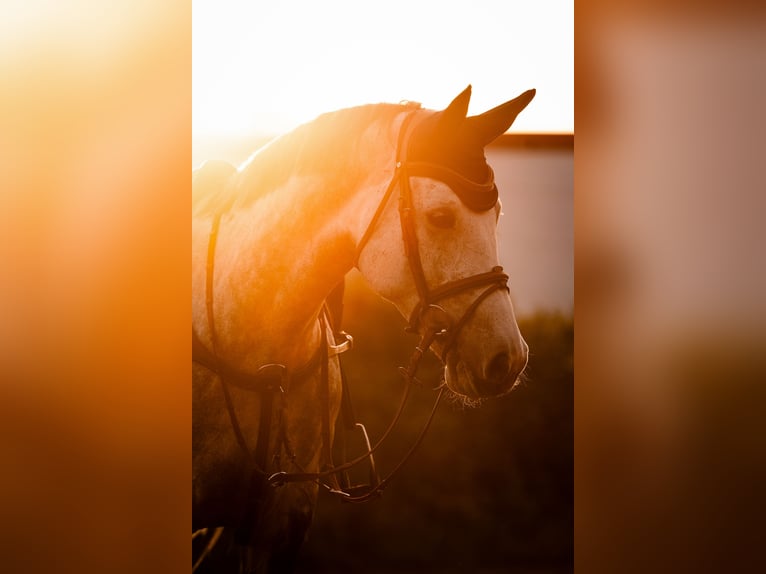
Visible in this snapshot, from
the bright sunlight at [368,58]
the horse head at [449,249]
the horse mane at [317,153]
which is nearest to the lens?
the horse head at [449,249]

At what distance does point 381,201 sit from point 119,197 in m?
0.63

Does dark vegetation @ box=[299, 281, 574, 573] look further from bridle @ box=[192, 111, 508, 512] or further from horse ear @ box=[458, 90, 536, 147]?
horse ear @ box=[458, 90, 536, 147]

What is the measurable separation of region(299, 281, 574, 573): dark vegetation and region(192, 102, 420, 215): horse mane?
478 millimetres

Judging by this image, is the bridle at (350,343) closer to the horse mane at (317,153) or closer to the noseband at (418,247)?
the noseband at (418,247)

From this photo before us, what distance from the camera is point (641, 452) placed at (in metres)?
1.68

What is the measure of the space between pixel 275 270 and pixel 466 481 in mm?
872

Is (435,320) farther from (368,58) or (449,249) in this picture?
(368,58)

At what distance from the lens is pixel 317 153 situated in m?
1.80

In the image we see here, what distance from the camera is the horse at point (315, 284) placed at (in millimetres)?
1707

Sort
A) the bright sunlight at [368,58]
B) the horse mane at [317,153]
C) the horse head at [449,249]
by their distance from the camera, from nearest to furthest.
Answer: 1. the horse head at [449,249]
2. the horse mane at [317,153]
3. the bright sunlight at [368,58]

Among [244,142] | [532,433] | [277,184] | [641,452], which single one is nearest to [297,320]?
[277,184]

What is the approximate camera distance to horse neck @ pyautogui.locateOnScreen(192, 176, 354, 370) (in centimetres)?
181

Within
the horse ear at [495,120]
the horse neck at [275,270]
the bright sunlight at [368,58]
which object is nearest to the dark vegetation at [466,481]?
the horse neck at [275,270]

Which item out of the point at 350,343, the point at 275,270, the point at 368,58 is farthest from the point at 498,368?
the point at 368,58
